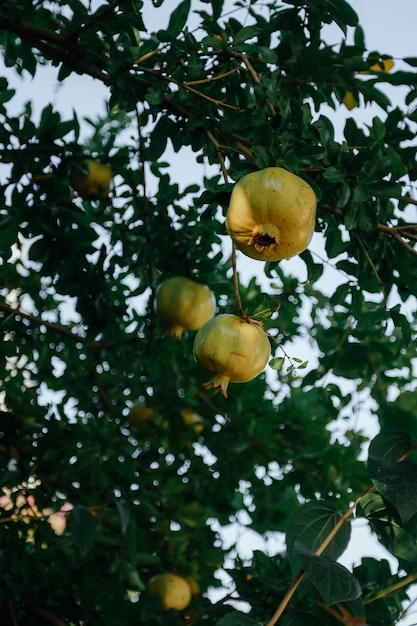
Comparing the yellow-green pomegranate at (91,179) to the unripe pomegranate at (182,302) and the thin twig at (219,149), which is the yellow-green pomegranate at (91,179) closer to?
the unripe pomegranate at (182,302)

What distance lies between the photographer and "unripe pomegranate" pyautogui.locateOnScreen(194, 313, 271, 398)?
127cm

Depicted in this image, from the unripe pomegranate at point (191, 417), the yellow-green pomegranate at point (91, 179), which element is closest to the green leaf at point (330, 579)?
the yellow-green pomegranate at point (91, 179)

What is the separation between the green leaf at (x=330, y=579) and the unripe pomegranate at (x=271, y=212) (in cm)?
49

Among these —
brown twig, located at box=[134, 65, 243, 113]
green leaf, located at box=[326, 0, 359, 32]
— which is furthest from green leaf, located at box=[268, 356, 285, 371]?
green leaf, located at box=[326, 0, 359, 32]

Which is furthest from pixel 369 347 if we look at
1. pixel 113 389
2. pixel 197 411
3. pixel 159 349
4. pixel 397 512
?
pixel 397 512

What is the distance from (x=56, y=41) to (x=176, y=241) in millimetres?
661

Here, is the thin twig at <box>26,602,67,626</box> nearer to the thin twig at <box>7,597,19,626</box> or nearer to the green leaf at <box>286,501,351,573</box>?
the thin twig at <box>7,597,19,626</box>

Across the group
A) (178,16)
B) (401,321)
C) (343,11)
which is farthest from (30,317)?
(343,11)

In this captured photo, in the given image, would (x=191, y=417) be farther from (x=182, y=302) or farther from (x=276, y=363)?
(x=276, y=363)

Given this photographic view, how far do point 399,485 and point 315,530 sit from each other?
0.55 feet

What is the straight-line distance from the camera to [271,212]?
115 centimetres

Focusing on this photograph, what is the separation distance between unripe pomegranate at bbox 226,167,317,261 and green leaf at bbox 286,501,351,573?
43 centimetres

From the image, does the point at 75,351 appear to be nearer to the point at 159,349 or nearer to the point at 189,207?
the point at 159,349

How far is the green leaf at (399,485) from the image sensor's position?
1037mm
